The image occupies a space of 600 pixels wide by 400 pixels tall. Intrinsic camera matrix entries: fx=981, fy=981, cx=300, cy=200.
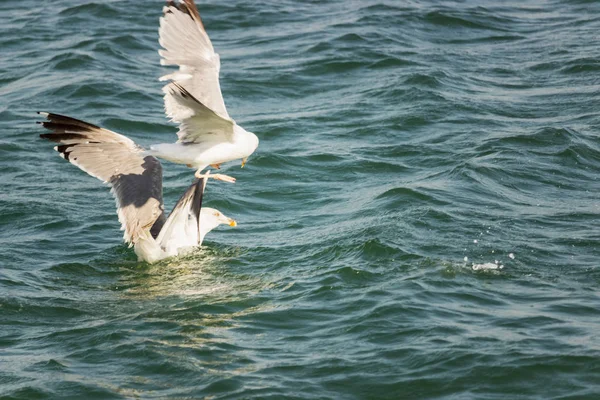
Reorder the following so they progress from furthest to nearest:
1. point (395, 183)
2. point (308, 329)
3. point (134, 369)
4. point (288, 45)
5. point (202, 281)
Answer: point (288, 45) → point (395, 183) → point (202, 281) → point (308, 329) → point (134, 369)

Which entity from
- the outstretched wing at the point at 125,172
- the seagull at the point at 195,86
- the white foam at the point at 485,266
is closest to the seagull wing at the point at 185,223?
the outstretched wing at the point at 125,172

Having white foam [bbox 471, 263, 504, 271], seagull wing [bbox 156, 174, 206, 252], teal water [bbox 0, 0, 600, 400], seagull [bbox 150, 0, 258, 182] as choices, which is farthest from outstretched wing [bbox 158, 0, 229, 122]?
white foam [bbox 471, 263, 504, 271]

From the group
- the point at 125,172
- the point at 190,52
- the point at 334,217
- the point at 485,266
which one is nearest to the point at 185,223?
the point at 125,172

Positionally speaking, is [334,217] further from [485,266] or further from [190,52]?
[190,52]

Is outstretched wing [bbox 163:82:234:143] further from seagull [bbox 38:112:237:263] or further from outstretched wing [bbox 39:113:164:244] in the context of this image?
outstretched wing [bbox 39:113:164:244]

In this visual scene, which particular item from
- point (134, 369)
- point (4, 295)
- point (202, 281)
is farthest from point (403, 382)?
point (4, 295)

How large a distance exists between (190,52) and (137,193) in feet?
4.84

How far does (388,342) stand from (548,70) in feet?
27.8

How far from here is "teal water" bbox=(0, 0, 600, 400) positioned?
20.8 ft

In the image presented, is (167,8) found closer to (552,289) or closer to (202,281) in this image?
(202,281)

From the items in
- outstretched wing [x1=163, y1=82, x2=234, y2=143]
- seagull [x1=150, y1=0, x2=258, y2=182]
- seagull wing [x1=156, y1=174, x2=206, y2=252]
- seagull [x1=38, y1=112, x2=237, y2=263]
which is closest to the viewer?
outstretched wing [x1=163, y1=82, x2=234, y2=143]

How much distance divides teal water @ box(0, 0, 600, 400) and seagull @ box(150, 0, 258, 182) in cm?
113

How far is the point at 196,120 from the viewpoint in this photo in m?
7.35

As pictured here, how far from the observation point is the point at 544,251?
26.9 feet
